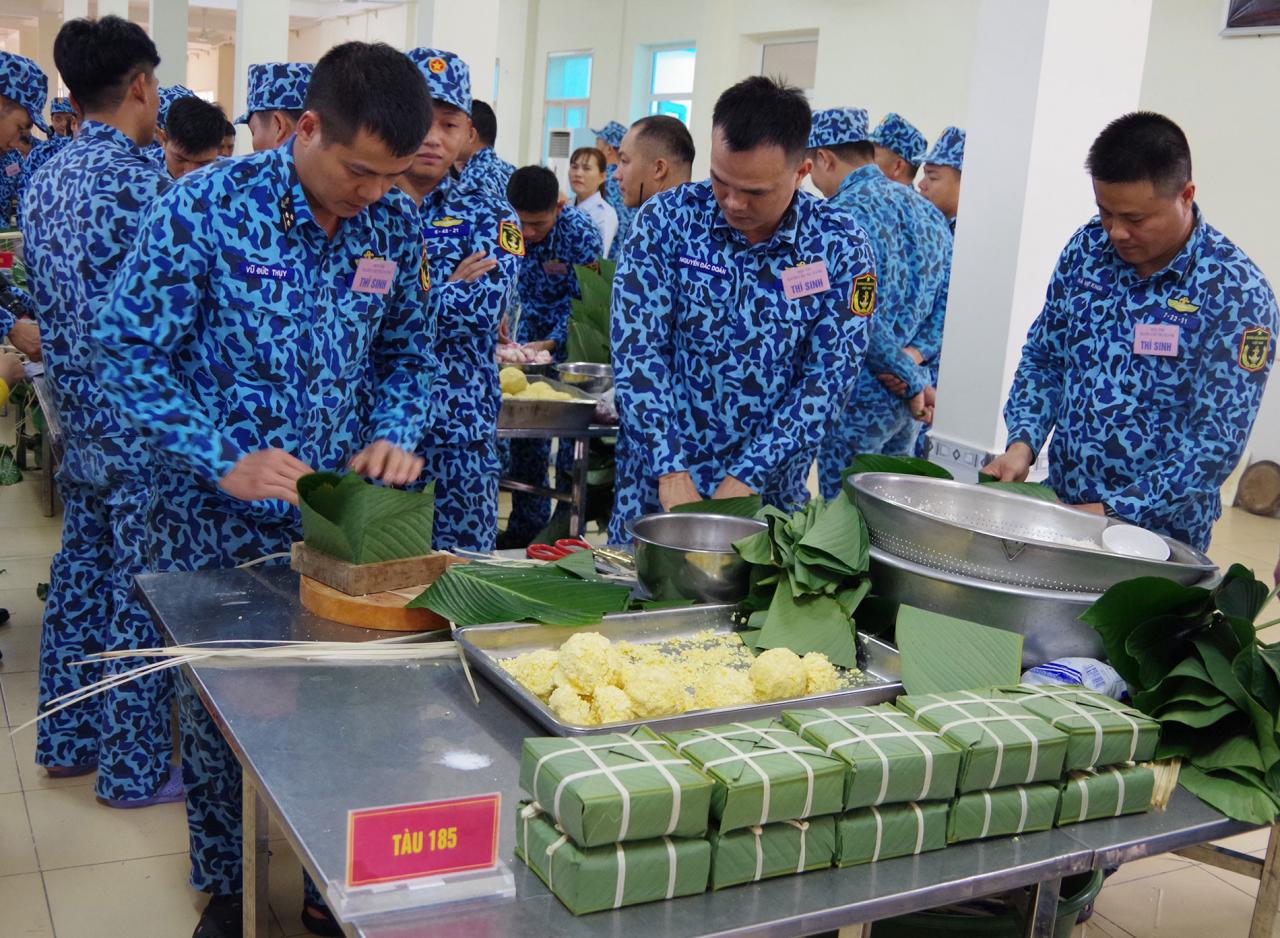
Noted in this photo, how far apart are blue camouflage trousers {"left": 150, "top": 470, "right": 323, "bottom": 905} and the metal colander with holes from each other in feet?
3.13

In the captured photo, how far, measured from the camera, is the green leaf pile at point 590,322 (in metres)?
4.46

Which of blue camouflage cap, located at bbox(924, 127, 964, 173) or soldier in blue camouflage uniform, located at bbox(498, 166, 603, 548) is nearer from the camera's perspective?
soldier in blue camouflage uniform, located at bbox(498, 166, 603, 548)

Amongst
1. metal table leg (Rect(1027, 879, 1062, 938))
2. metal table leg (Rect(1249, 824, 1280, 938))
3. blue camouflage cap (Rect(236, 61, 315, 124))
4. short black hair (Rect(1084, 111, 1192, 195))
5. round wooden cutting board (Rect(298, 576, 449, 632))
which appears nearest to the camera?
metal table leg (Rect(1027, 879, 1062, 938))

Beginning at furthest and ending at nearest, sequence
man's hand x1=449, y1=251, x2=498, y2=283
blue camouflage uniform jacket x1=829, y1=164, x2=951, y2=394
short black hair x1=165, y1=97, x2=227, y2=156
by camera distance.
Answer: short black hair x1=165, y1=97, x2=227, y2=156 < blue camouflage uniform jacket x1=829, y1=164, x2=951, y2=394 < man's hand x1=449, y1=251, x2=498, y2=283

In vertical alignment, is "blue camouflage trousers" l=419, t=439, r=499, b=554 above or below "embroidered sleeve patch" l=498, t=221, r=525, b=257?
below

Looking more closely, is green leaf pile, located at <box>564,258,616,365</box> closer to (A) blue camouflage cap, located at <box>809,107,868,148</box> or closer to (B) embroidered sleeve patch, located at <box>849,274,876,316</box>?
(A) blue camouflage cap, located at <box>809,107,868,148</box>

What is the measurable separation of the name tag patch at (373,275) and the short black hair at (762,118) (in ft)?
2.27

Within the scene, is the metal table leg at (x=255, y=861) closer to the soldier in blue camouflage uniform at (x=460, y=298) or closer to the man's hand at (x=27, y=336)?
the soldier in blue camouflage uniform at (x=460, y=298)

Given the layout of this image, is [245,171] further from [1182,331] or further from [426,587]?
[1182,331]

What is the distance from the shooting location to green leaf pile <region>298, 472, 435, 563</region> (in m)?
1.71

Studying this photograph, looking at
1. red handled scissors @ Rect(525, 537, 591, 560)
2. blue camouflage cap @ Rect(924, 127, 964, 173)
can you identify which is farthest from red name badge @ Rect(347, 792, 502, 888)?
blue camouflage cap @ Rect(924, 127, 964, 173)

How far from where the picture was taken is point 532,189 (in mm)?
4730

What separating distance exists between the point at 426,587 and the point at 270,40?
6.87 metres

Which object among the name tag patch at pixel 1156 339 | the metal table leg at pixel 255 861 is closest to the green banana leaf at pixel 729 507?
the metal table leg at pixel 255 861
